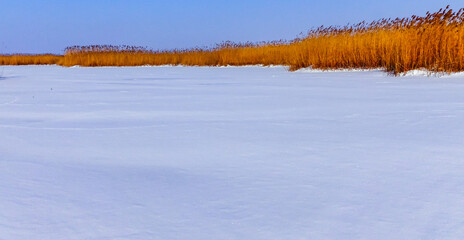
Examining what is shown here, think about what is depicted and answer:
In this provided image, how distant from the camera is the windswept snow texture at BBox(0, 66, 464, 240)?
991mm

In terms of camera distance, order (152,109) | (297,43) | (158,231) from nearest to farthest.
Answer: (158,231) < (152,109) < (297,43)

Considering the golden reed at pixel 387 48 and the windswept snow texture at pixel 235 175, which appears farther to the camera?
the golden reed at pixel 387 48

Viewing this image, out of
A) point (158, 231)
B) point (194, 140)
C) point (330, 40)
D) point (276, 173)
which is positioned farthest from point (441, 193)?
point (330, 40)

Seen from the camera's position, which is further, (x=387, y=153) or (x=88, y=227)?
(x=387, y=153)

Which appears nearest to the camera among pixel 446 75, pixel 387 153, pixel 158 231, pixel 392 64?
pixel 158 231

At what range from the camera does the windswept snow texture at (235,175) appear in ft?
3.25

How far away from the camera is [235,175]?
1395 millimetres

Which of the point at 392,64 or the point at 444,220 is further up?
the point at 392,64

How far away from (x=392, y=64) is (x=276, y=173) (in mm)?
5773

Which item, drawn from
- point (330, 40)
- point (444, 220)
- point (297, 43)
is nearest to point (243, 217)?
point (444, 220)

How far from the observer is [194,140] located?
1970 millimetres

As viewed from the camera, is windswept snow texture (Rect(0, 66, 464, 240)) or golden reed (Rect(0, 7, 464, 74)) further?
golden reed (Rect(0, 7, 464, 74))

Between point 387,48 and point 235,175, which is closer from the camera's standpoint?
point 235,175

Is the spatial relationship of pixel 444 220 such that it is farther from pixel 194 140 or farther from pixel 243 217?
pixel 194 140
